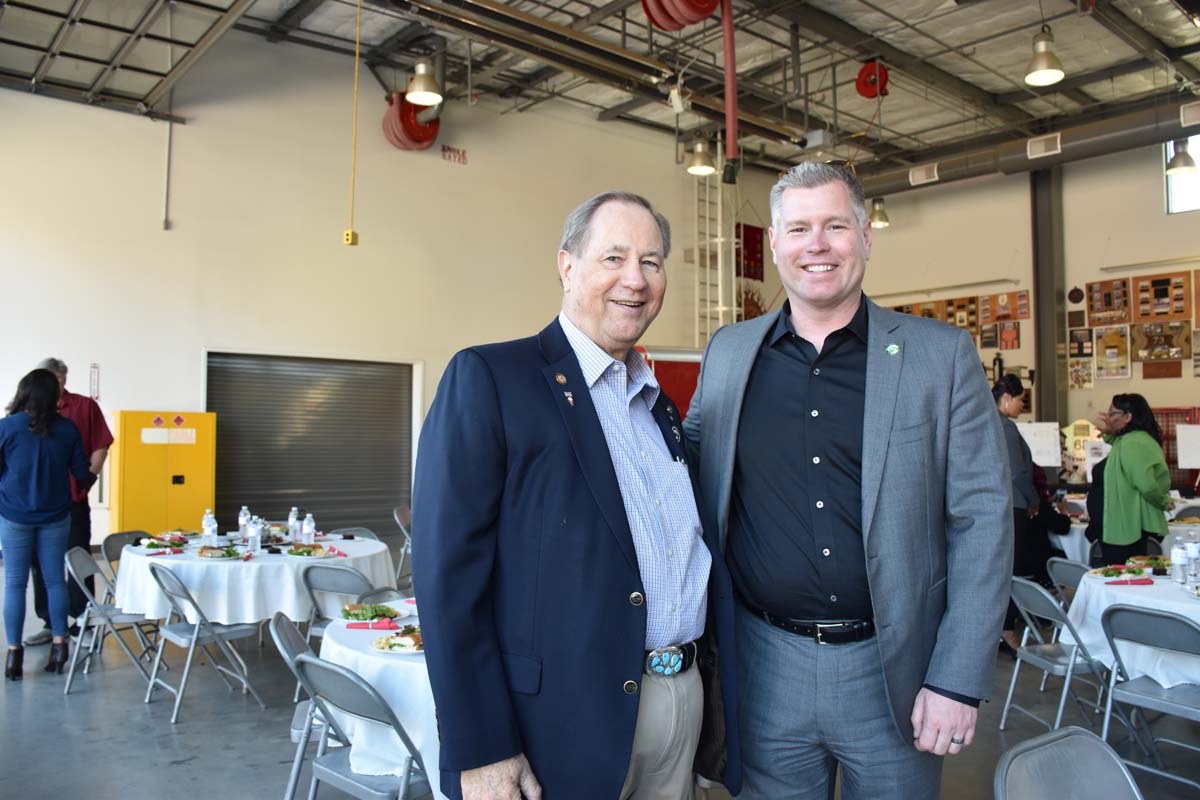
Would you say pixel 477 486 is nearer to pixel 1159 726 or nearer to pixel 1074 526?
pixel 1159 726

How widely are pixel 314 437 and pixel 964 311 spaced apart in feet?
34.0

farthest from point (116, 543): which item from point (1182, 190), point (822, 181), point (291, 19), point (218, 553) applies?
point (1182, 190)

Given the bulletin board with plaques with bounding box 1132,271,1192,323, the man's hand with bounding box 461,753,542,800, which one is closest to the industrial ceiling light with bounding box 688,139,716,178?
the bulletin board with plaques with bounding box 1132,271,1192,323

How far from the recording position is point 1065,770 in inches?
73.9

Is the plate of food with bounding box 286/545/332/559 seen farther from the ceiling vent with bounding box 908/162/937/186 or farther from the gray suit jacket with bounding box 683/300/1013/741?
the ceiling vent with bounding box 908/162/937/186

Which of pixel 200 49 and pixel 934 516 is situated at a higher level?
pixel 200 49

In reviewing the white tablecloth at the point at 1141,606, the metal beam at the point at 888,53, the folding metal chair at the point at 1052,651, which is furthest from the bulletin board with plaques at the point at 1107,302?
the folding metal chair at the point at 1052,651

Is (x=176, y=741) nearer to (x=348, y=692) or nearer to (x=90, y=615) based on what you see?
(x=90, y=615)

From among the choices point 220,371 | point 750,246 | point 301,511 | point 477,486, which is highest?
point 750,246

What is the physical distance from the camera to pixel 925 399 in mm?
1868

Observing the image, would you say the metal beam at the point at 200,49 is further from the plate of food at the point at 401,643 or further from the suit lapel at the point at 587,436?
the suit lapel at the point at 587,436

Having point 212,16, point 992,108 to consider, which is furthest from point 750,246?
point 212,16

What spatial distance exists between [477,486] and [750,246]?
1420 cm

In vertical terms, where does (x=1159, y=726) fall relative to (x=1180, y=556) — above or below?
below
